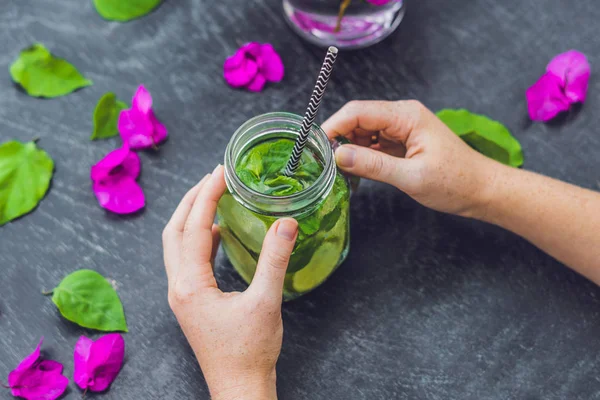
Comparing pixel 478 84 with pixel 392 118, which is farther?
pixel 478 84

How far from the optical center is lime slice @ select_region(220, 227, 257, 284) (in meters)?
0.77

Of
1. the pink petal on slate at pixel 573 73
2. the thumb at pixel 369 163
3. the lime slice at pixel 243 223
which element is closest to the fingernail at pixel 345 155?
the thumb at pixel 369 163

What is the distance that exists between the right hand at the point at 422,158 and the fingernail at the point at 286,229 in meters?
0.12

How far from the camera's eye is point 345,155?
74 centimetres

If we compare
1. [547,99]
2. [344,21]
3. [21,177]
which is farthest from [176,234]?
[547,99]

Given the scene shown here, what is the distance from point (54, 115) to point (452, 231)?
0.51 m

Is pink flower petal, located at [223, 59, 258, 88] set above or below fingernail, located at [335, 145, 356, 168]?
below

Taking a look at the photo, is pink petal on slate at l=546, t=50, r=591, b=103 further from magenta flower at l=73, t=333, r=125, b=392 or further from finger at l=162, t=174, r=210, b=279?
magenta flower at l=73, t=333, r=125, b=392

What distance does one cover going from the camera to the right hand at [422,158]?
0.78 m

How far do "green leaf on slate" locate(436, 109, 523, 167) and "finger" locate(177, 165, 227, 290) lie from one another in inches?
12.8

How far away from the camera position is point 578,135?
0.92 metres

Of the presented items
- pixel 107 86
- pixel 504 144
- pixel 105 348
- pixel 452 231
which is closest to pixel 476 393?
pixel 452 231

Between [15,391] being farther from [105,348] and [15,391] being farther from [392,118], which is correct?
[392,118]

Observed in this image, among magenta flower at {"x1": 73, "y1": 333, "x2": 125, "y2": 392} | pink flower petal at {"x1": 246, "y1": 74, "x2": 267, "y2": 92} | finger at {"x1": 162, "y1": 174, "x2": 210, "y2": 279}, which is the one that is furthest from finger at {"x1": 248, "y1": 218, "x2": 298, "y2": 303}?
pink flower petal at {"x1": 246, "y1": 74, "x2": 267, "y2": 92}
